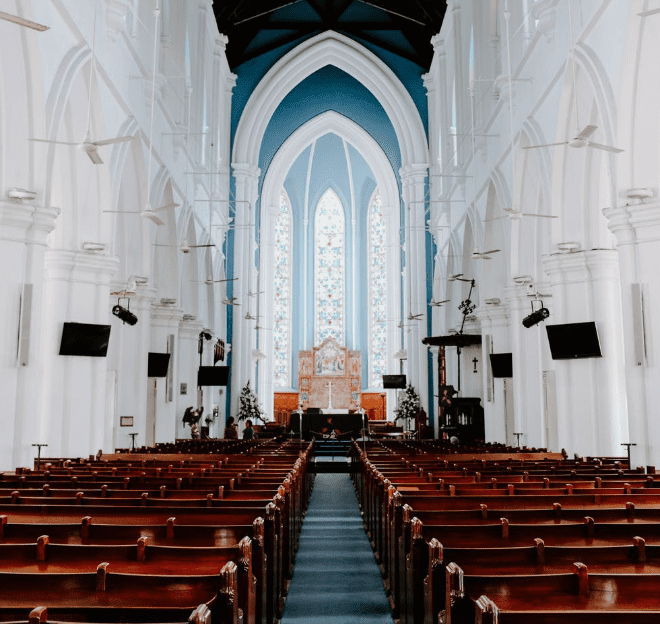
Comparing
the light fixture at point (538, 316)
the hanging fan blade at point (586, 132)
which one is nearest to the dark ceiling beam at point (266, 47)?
the light fixture at point (538, 316)

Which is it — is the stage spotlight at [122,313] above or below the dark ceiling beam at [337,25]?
below

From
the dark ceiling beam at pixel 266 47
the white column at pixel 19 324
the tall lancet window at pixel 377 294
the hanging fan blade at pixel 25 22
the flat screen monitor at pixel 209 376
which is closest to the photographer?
the hanging fan blade at pixel 25 22

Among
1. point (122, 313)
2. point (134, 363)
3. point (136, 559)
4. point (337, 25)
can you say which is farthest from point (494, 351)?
point (337, 25)

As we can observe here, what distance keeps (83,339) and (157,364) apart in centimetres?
426

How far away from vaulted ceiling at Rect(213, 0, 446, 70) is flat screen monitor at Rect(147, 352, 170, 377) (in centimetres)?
1395

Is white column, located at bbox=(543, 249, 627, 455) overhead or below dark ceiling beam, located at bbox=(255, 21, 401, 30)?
below

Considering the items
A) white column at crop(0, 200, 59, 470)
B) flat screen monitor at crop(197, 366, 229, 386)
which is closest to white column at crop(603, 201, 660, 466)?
white column at crop(0, 200, 59, 470)

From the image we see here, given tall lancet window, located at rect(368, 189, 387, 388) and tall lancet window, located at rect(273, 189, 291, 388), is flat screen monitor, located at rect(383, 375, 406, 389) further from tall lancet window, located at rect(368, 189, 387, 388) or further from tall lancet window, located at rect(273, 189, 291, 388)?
tall lancet window, located at rect(273, 189, 291, 388)

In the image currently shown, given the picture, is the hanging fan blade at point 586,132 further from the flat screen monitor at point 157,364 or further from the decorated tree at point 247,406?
the decorated tree at point 247,406

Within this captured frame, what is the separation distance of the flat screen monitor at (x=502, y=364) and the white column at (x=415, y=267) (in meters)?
9.39

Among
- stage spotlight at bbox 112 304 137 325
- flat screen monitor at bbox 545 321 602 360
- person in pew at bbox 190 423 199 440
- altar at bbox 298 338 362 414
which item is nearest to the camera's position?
flat screen monitor at bbox 545 321 602 360

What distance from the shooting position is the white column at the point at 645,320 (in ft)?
26.3

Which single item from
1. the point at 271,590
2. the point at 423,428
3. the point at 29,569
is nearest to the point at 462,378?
the point at 423,428

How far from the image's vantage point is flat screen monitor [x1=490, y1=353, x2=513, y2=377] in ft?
46.7
